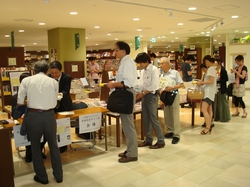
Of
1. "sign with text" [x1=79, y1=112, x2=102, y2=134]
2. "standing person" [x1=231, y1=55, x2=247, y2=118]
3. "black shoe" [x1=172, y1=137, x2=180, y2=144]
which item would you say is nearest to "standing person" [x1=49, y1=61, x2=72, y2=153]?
"sign with text" [x1=79, y1=112, x2=102, y2=134]

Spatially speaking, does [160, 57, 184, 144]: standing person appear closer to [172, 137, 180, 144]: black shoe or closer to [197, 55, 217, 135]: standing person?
[172, 137, 180, 144]: black shoe

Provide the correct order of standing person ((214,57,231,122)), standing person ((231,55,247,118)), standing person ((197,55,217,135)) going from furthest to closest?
standing person ((231,55,247,118)) → standing person ((214,57,231,122)) → standing person ((197,55,217,135))

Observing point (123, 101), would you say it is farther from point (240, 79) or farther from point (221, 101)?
point (240, 79)

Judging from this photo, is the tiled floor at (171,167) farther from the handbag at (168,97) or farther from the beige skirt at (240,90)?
the beige skirt at (240,90)

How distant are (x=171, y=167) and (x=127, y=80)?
136 cm

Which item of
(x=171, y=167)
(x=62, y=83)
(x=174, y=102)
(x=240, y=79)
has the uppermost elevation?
(x=62, y=83)

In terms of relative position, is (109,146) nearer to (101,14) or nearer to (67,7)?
(67,7)

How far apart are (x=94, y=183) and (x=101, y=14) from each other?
16.4 feet

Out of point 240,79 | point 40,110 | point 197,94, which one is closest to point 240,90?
point 240,79

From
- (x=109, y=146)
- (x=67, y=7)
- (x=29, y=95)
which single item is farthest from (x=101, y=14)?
(x=29, y=95)

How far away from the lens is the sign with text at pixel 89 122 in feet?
12.8

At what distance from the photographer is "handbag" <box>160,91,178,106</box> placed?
15.4 feet

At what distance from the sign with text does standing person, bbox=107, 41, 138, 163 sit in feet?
1.55

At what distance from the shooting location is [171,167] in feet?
12.2
